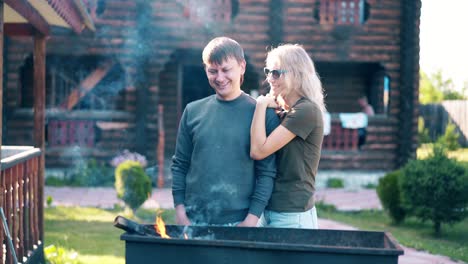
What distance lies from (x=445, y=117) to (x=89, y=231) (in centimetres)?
2327

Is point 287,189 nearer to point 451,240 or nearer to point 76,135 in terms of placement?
point 451,240

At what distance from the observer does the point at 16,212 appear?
5.82 meters

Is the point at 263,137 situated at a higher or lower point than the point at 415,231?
higher

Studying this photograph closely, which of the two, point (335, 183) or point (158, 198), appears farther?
point (335, 183)

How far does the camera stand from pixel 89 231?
9109 mm

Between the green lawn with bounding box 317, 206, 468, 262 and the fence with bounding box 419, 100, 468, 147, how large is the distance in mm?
18108

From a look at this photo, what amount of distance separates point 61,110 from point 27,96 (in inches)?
66.1

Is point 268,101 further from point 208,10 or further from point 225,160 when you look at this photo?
point 208,10

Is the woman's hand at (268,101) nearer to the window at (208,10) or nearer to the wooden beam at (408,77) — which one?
the window at (208,10)

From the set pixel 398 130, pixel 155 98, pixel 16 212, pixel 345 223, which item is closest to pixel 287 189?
pixel 16 212

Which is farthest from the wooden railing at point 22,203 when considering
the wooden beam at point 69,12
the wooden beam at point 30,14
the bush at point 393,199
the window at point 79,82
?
the window at point 79,82

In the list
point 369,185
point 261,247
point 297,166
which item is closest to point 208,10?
point 369,185

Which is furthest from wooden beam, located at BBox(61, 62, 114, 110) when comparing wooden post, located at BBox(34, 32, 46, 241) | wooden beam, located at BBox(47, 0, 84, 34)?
wooden post, located at BBox(34, 32, 46, 241)

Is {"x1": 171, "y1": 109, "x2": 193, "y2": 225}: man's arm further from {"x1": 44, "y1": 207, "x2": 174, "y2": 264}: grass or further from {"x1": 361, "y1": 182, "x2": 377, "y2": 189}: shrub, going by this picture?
{"x1": 361, "y1": 182, "x2": 377, "y2": 189}: shrub
